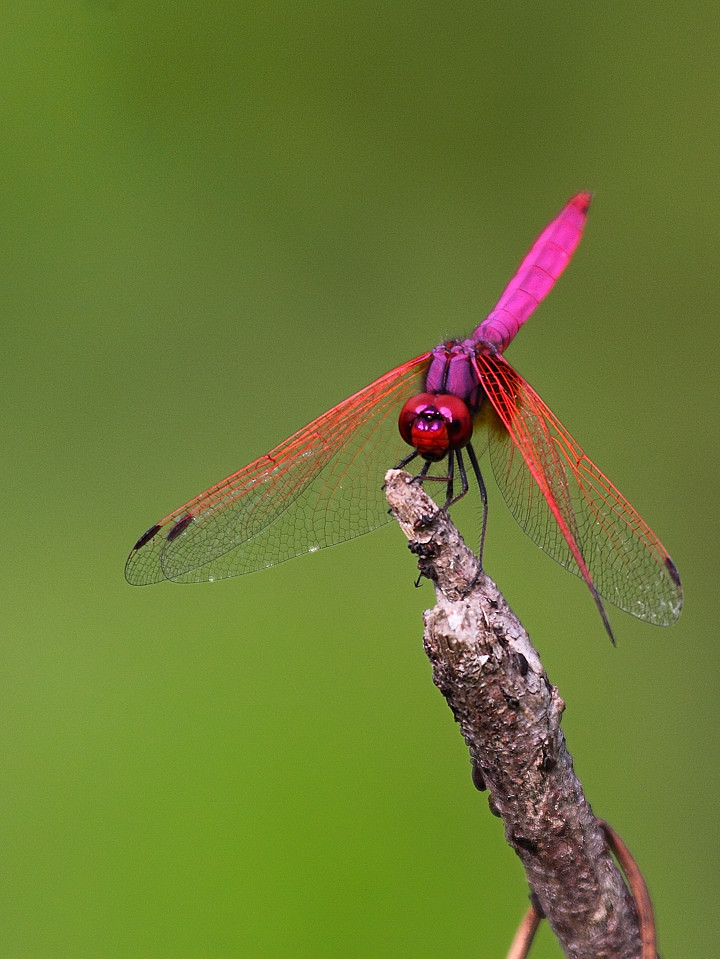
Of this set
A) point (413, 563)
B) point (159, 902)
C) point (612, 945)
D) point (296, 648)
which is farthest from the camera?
point (413, 563)

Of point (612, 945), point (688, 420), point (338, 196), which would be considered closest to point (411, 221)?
point (338, 196)

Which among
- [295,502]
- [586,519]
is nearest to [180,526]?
[295,502]

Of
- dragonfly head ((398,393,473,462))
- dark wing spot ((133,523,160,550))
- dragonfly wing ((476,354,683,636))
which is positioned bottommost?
dragonfly wing ((476,354,683,636))

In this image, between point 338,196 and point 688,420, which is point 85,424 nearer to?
point 338,196

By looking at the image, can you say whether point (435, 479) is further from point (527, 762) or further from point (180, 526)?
point (527, 762)

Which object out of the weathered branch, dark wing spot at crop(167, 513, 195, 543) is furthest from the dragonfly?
the weathered branch

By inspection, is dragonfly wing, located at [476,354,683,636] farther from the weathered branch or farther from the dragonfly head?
the weathered branch
